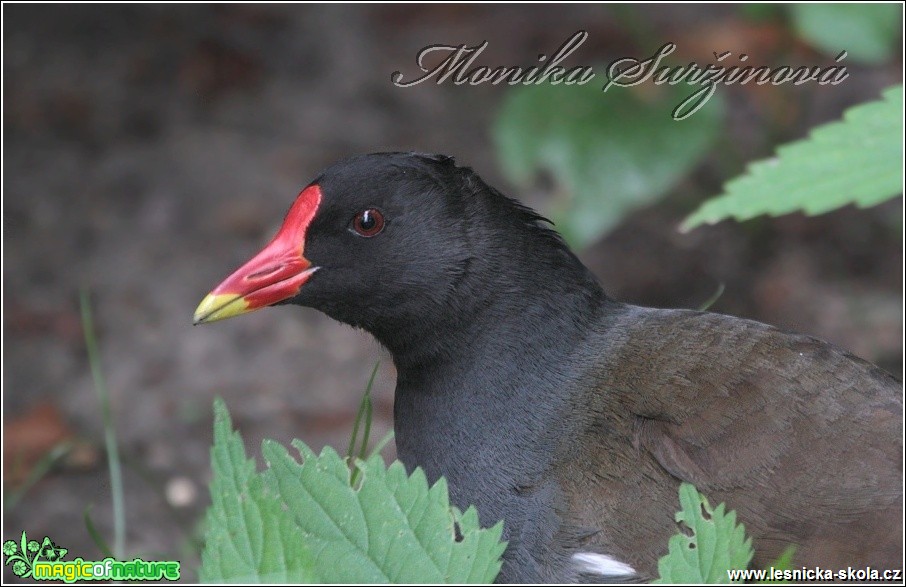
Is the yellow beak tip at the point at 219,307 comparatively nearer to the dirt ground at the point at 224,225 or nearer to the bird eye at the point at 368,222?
the bird eye at the point at 368,222

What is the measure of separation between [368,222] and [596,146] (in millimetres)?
2111

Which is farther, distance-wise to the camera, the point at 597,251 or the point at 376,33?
the point at 376,33

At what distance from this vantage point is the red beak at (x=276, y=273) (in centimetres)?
271

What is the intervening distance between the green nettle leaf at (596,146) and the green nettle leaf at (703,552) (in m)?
2.80

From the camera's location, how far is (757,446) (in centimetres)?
248

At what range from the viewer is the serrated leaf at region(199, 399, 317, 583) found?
1.57m

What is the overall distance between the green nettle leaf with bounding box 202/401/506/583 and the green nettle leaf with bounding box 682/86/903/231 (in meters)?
1.01

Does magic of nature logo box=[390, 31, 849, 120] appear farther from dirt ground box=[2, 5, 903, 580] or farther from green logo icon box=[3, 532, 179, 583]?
green logo icon box=[3, 532, 179, 583]

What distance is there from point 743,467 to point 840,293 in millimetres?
2941

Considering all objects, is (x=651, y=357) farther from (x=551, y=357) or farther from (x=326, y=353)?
(x=326, y=353)

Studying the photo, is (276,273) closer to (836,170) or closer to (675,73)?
(836,170)

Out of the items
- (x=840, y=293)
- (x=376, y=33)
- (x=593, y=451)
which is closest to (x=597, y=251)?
(x=840, y=293)

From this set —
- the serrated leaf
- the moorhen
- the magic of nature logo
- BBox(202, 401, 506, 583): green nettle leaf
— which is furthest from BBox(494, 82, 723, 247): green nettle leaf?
the serrated leaf

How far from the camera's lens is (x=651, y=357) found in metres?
2.73
